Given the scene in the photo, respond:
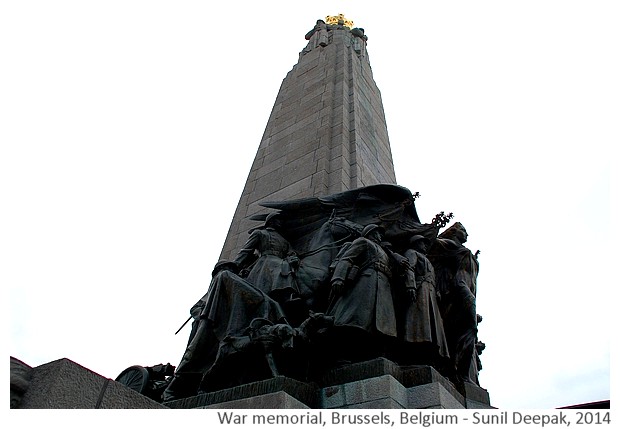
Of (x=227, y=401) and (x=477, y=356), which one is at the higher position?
(x=477, y=356)

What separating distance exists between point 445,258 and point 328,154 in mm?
4064

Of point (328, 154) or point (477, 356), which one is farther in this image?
point (328, 154)

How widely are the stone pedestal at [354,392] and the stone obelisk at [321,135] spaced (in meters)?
4.90

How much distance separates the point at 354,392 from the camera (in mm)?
6797

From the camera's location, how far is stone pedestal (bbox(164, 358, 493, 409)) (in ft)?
21.5

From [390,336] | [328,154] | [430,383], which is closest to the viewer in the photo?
[430,383]

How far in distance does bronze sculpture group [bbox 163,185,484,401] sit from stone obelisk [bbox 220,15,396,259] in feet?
6.74

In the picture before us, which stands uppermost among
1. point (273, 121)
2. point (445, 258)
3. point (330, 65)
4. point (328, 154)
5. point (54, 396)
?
point (330, 65)

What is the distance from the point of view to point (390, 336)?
293 inches

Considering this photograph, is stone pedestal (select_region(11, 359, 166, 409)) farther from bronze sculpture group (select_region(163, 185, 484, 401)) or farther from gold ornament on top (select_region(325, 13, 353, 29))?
gold ornament on top (select_region(325, 13, 353, 29))

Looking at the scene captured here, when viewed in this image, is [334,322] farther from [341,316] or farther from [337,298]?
[337,298]

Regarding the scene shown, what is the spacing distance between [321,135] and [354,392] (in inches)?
297
